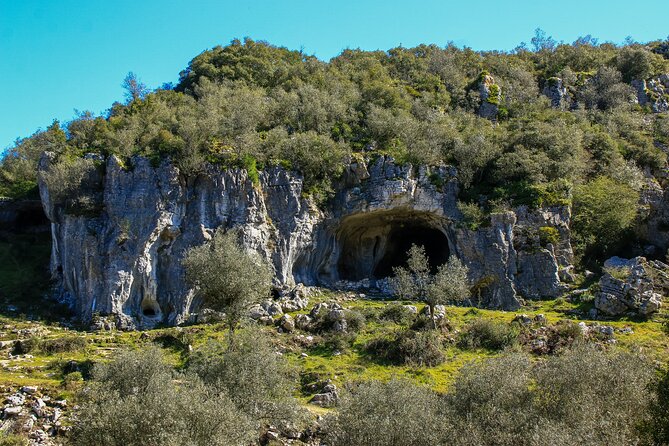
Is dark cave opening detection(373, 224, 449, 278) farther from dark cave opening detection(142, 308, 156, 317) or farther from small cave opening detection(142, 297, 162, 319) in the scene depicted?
dark cave opening detection(142, 308, 156, 317)

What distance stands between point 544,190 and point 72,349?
36.7m

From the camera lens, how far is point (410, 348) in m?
33.7

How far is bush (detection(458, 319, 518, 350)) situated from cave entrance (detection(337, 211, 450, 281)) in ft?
51.7

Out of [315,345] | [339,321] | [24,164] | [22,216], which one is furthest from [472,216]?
[24,164]

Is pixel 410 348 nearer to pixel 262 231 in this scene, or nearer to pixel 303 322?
pixel 303 322

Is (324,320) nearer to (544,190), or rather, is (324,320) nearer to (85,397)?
(85,397)

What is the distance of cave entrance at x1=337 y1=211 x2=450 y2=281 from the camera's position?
170ft

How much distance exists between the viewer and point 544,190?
1908 inches

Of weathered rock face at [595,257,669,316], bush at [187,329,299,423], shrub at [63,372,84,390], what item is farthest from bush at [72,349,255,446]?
weathered rock face at [595,257,669,316]

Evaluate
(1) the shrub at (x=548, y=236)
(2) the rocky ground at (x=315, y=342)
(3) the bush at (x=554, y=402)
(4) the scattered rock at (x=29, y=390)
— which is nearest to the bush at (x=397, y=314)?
(2) the rocky ground at (x=315, y=342)

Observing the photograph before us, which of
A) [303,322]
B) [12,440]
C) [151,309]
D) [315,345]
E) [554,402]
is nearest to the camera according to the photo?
[12,440]

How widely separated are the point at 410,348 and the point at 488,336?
5.05m

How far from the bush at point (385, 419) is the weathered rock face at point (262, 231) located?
74.7 feet

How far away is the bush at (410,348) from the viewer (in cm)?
3319
